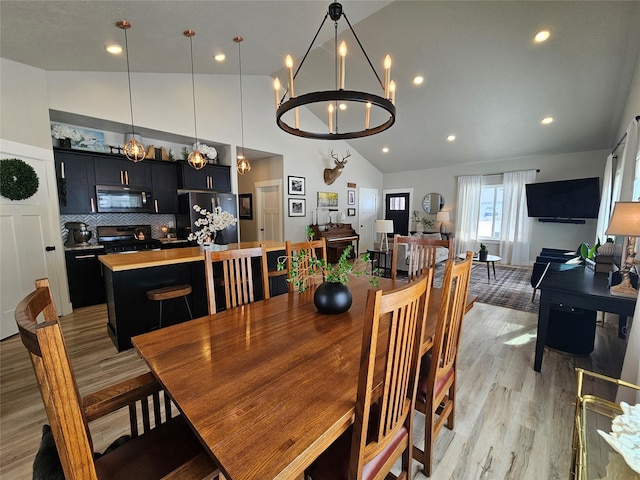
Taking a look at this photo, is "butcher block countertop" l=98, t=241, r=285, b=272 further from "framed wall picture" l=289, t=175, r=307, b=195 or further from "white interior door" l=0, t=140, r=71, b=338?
"framed wall picture" l=289, t=175, r=307, b=195

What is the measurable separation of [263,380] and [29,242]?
390 centimetres

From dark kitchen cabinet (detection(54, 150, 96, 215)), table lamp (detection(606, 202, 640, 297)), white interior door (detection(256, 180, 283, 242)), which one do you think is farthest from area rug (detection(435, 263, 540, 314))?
dark kitchen cabinet (detection(54, 150, 96, 215))

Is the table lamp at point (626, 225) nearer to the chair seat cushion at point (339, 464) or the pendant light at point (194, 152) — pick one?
the chair seat cushion at point (339, 464)

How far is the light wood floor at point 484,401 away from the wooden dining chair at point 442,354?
22 cm

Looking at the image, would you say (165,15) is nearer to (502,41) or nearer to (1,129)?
(1,129)

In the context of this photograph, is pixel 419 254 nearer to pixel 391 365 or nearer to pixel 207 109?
pixel 391 365

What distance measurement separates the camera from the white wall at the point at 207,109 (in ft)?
11.6

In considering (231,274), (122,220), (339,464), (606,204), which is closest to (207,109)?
(122,220)

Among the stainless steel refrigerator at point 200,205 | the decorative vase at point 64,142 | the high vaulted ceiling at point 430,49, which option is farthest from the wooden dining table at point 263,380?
the decorative vase at point 64,142

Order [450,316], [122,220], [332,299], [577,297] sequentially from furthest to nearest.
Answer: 1. [122,220]
2. [577,297]
3. [332,299]
4. [450,316]

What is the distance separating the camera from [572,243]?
618cm

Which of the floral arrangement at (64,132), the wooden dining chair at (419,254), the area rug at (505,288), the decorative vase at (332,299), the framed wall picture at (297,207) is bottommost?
the area rug at (505,288)

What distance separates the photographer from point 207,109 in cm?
465

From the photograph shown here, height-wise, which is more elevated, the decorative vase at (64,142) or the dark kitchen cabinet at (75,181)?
the decorative vase at (64,142)
